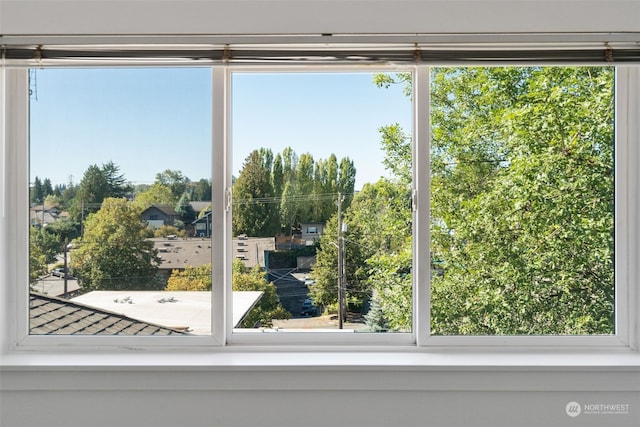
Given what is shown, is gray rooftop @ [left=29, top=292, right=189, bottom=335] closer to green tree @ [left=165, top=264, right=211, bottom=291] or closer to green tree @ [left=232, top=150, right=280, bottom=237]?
green tree @ [left=165, top=264, right=211, bottom=291]

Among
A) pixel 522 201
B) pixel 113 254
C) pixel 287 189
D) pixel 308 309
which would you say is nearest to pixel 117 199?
pixel 113 254

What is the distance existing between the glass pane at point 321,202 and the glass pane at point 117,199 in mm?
183

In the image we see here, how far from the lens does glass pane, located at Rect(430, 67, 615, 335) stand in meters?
1.89

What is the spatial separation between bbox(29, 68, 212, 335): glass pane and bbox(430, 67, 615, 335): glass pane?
101 centimetres

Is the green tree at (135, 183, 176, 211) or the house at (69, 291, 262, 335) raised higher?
the green tree at (135, 183, 176, 211)

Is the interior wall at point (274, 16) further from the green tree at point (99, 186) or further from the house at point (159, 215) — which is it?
the house at point (159, 215)

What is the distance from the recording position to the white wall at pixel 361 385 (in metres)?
1.71

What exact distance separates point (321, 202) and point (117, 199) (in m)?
0.86

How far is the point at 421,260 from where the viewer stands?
188 cm

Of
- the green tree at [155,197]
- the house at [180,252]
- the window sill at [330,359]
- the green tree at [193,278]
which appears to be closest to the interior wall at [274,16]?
the green tree at [155,197]

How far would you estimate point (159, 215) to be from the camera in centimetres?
195

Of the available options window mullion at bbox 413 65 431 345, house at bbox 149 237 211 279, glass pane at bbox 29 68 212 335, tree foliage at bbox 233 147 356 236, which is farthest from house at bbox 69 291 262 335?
window mullion at bbox 413 65 431 345

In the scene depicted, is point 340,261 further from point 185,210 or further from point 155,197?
point 155,197

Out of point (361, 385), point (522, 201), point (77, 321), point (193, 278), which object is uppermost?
point (522, 201)
